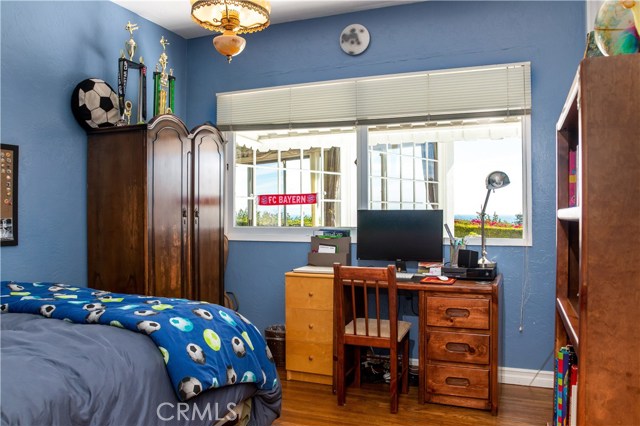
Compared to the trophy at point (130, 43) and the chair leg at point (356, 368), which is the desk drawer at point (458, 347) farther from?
the trophy at point (130, 43)

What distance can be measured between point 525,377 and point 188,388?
8.41 feet

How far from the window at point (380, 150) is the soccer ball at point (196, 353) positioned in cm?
218

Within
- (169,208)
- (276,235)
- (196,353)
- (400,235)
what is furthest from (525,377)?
(169,208)

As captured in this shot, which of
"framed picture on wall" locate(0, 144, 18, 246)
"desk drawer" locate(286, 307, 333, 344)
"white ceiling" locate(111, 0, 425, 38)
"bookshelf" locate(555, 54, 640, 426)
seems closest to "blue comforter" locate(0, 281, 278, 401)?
"framed picture on wall" locate(0, 144, 18, 246)

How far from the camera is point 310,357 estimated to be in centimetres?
342

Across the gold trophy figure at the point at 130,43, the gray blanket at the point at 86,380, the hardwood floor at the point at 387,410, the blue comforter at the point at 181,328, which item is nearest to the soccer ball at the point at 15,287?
the blue comforter at the point at 181,328

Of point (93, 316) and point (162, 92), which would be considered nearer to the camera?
point (93, 316)

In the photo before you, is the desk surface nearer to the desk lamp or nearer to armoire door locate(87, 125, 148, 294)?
the desk lamp

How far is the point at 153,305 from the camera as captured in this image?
2236 millimetres

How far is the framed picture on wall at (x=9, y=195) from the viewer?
9.51 ft

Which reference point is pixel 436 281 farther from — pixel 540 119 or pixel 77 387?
pixel 77 387

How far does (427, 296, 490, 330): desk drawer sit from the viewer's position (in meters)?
2.93

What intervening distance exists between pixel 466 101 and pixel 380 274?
1.57m

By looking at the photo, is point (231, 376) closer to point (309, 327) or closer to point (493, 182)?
point (309, 327)
